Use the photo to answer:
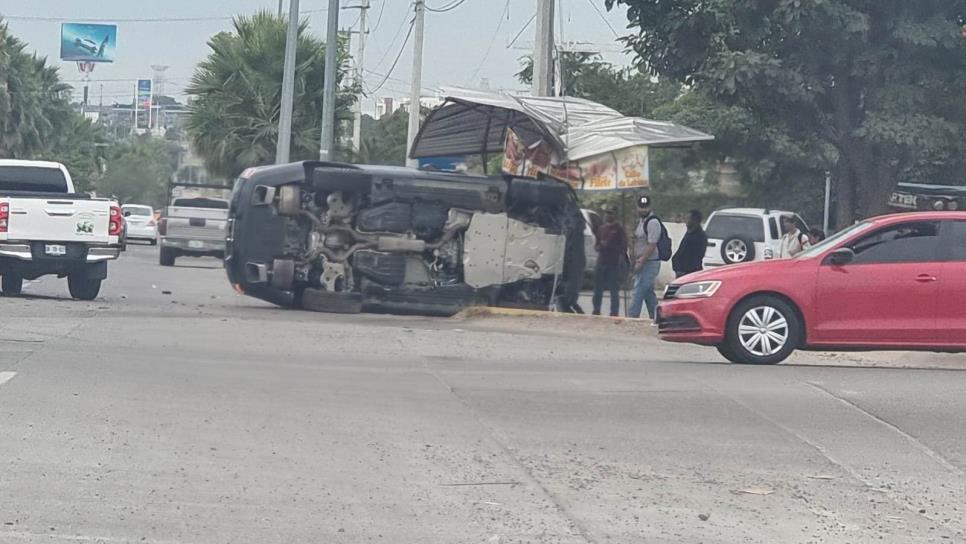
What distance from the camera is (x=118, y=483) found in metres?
8.11

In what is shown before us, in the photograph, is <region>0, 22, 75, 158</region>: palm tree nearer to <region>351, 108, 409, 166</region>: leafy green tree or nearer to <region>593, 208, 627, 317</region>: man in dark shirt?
<region>351, 108, 409, 166</region>: leafy green tree

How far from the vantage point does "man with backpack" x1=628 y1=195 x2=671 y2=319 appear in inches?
744

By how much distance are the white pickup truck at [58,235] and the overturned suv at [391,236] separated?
191cm

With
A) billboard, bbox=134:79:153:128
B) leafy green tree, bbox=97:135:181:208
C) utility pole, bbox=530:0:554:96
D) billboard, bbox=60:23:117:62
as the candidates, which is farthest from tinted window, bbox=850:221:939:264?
billboard, bbox=134:79:153:128

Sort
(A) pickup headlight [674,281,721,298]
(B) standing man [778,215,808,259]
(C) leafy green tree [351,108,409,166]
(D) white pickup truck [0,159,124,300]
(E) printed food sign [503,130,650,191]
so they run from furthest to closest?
(C) leafy green tree [351,108,409,166]
(B) standing man [778,215,808,259]
(D) white pickup truck [0,159,124,300]
(E) printed food sign [503,130,650,191]
(A) pickup headlight [674,281,721,298]

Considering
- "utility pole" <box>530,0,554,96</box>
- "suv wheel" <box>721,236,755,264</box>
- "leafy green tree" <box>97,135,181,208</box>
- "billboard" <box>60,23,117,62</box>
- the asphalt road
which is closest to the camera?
the asphalt road

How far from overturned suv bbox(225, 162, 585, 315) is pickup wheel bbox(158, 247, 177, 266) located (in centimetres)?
1614

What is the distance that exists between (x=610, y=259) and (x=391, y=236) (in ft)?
10.4

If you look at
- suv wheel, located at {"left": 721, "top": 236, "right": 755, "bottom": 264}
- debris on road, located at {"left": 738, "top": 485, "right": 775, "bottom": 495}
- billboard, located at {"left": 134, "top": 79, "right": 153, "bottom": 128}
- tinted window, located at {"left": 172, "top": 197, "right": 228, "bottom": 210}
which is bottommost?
debris on road, located at {"left": 738, "top": 485, "right": 775, "bottom": 495}

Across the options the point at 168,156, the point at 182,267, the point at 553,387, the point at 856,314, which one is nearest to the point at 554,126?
the point at 856,314

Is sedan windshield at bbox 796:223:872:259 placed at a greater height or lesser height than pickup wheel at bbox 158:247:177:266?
greater

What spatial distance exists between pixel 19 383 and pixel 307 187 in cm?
807

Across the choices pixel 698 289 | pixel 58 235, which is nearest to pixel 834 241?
pixel 698 289

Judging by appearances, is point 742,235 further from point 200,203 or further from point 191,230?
point 200,203
